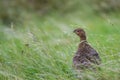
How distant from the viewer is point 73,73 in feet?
15.6

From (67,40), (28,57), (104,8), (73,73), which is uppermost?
(104,8)

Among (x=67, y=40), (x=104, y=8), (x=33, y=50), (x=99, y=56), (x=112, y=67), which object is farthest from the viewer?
(x=104, y=8)

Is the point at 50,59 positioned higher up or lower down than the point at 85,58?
higher up

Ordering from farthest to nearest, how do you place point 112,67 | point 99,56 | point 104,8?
1. point 104,8
2. point 99,56
3. point 112,67

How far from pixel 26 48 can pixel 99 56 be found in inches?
34.0

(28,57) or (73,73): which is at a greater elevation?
(28,57)

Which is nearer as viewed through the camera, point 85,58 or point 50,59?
point 85,58

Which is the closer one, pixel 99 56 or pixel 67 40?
pixel 99 56

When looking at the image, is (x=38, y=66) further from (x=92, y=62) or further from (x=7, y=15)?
(x=7, y=15)

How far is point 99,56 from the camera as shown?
500cm

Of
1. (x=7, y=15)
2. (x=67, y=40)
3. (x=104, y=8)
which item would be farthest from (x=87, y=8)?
(x=67, y=40)

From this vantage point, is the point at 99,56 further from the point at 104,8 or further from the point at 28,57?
the point at 104,8

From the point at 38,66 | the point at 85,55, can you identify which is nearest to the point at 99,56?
the point at 85,55

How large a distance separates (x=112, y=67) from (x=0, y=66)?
1.13 m
